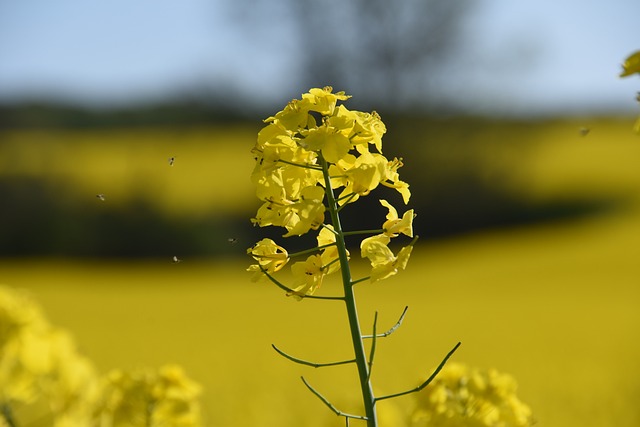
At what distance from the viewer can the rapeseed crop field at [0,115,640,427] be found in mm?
4406

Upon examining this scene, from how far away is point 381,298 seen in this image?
11156 mm

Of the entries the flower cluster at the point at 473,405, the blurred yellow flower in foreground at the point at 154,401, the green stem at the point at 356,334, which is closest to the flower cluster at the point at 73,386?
the blurred yellow flower in foreground at the point at 154,401

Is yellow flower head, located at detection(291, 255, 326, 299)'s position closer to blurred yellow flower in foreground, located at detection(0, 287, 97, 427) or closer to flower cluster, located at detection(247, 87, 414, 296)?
flower cluster, located at detection(247, 87, 414, 296)

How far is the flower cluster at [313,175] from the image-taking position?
116 centimetres

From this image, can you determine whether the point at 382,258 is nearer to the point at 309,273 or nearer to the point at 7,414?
the point at 309,273

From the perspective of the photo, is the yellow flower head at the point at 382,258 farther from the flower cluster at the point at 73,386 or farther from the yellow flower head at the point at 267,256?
the flower cluster at the point at 73,386

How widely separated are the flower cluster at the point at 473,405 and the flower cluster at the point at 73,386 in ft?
1.68

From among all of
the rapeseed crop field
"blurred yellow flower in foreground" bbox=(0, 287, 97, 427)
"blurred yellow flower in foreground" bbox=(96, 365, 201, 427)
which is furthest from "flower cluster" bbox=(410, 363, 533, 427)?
"blurred yellow flower in foreground" bbox=(0, 287, 97, 427)

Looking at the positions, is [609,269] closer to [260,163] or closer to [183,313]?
[183,313]

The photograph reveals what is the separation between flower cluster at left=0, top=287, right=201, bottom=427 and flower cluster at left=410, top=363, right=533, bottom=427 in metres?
0.51

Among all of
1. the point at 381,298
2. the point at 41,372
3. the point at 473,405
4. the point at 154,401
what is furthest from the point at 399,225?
the point at 381,298

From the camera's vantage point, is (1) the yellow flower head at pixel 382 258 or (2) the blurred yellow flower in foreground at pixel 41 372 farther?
(2) the blurred yellow flower in foreground at pixel 41 372

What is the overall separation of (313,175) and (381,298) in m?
10.0

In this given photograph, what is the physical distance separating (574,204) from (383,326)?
40.8 feet
